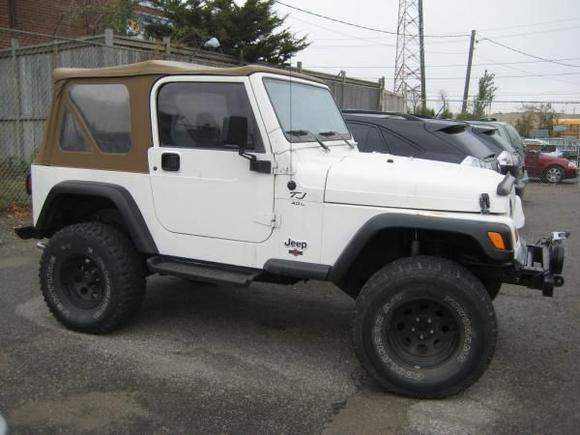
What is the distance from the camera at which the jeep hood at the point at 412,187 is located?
11.6 ft

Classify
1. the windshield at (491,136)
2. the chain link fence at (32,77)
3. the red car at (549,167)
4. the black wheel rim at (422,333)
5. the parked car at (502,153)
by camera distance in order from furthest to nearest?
the red car at (549,167) → the windshield at (491,136) → the chain link fence at (32,77) → the parked car at (502,153) → the black wheel rim at (422,333)

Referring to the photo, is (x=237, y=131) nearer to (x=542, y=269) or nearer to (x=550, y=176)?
(x=542, y=269)

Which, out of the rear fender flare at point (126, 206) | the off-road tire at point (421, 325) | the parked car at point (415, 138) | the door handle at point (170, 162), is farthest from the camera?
the parked car at point (415, 138)

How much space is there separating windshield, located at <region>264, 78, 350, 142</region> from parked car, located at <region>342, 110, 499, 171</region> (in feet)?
7.84

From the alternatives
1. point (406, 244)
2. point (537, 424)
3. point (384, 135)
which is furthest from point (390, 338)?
point (384, 135)

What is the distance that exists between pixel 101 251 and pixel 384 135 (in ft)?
13.5

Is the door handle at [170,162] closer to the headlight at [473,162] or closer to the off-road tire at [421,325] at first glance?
the off-road tire at [421,325]

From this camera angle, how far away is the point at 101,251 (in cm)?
437

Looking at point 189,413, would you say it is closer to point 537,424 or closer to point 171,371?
point 171,371

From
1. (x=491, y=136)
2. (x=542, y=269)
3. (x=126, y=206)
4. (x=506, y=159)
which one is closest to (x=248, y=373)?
(x=126, y=206)

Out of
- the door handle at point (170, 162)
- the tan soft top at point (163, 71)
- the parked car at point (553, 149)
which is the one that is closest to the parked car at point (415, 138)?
the tan soft top at point (163, 71)

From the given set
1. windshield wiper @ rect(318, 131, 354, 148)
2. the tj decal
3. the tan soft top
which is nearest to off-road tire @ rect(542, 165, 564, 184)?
windshield wiper @ rect(318, 131, 354, 148)

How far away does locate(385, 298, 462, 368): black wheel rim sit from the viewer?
3619 mm

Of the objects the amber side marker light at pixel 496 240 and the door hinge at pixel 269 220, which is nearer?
the amber side marker light at pixel 496 240
